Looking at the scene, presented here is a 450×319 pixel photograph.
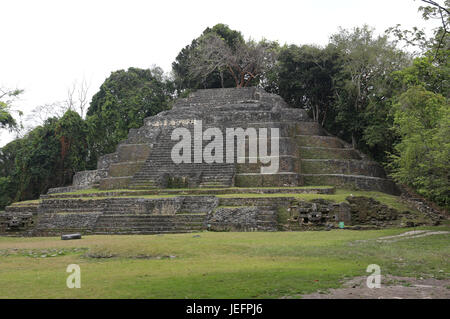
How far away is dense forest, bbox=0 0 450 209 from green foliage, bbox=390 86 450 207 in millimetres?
69

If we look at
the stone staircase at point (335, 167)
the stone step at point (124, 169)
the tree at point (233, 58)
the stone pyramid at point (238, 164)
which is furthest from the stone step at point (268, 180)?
the tree at point (233, 58)

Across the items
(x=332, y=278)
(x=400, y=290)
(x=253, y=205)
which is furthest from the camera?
(x=253, y=205)

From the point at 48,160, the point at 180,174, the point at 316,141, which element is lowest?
the point at 180,174

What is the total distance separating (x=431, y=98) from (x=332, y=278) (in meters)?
12.2

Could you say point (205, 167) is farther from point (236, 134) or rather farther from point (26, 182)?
point (26, 182)

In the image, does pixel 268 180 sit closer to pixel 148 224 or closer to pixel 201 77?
pixel 148 224

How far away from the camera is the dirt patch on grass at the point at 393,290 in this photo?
233 inches

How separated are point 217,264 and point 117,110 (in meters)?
27.5

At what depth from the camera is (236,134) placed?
23.5m

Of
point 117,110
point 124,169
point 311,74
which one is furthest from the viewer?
point 117,110

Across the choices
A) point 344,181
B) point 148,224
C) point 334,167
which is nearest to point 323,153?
point 334,167

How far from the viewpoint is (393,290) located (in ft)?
20.7

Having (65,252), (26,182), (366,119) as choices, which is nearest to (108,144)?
(26,182)

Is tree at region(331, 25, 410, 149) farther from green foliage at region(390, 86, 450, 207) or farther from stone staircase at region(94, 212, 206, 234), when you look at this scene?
stone staircase at region(94, 212, 206, 234)
